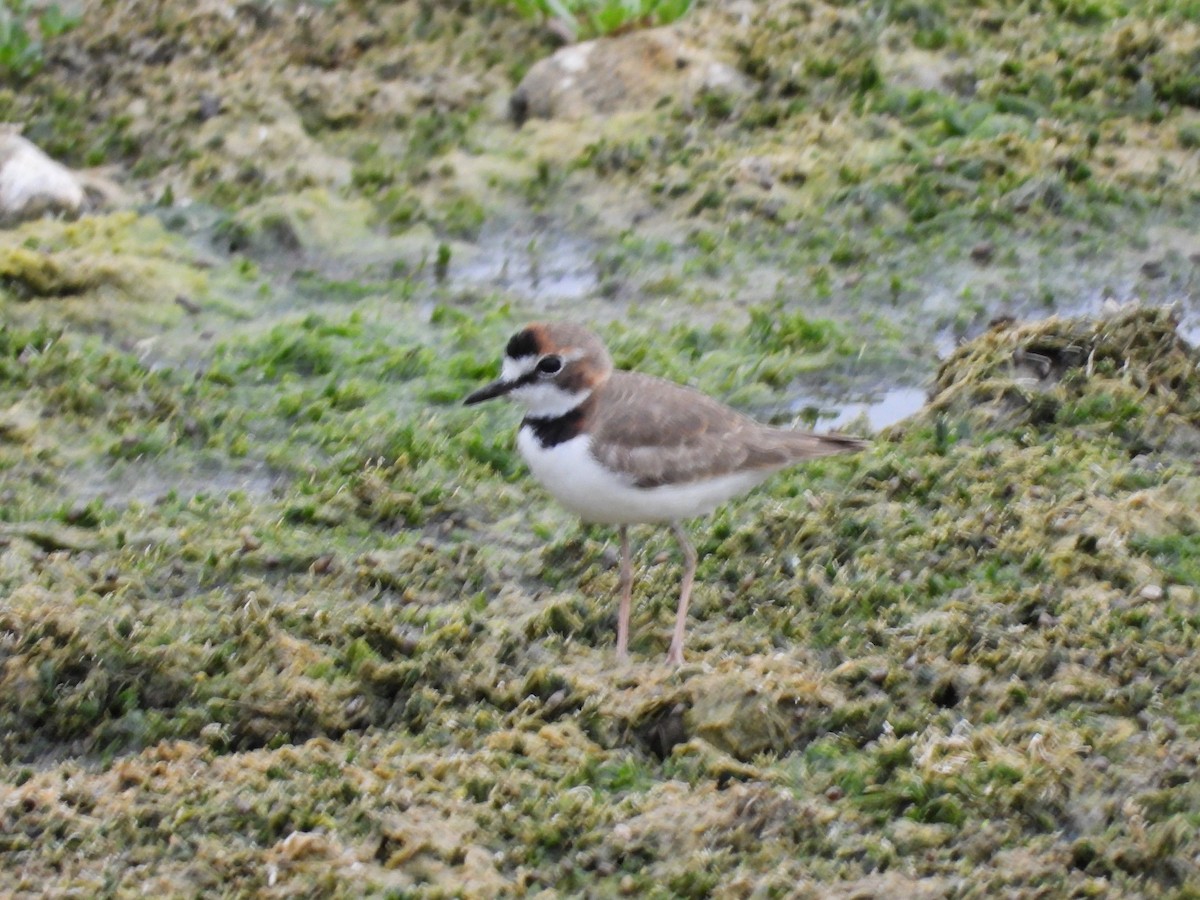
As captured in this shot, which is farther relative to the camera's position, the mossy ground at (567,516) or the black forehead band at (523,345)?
the black forehead band at (523,345)

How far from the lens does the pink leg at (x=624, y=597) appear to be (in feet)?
20.7

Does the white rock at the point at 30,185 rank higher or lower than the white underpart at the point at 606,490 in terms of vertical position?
lower

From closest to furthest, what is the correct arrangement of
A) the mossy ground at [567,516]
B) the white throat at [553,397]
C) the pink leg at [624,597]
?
the mossy ground at [567,516] → the pink leg at [624,597] → the white throat at [553,397]

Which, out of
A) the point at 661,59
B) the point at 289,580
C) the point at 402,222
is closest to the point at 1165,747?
the point at 289,580

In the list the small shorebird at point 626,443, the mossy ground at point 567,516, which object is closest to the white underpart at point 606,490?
the small shorebird at point 626,443

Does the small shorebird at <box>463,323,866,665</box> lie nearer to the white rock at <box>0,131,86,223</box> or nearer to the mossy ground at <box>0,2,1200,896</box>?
the mossy ground at <box>0,2,1200,896</box>

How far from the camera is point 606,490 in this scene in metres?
6.16

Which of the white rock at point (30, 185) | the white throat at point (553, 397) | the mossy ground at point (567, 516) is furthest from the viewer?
the white rock at point (30, 185)

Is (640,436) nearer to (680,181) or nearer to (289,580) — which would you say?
(289,580)

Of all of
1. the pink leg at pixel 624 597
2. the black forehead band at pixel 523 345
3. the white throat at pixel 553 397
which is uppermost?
the black forehead band at pixel 523 345

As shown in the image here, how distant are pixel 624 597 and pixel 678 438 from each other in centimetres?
61

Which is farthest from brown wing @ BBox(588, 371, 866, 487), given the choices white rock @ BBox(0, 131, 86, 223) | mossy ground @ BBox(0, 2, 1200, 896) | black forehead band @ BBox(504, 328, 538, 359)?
white rock @ BBox(0, 131, 86, 223)

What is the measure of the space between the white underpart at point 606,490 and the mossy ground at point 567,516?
0.45 meters

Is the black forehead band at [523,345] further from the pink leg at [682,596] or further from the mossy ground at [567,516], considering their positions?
the mossy ground at [567,516]
